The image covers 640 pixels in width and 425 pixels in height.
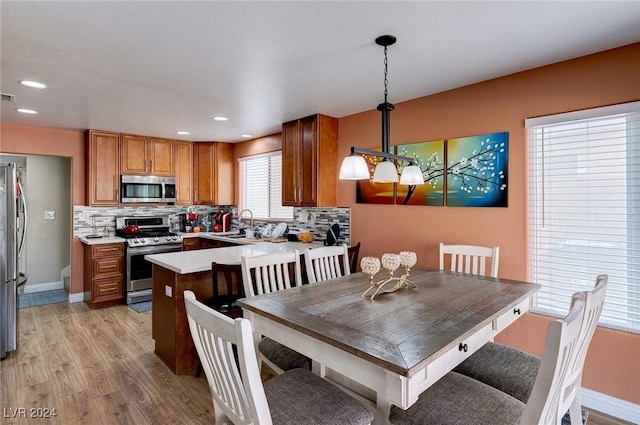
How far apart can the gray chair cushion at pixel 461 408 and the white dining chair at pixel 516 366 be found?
0.65ft

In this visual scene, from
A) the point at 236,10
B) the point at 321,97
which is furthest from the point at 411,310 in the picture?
the point at 321,97

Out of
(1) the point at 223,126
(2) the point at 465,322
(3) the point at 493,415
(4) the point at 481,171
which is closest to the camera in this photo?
(3) the point at 493,415

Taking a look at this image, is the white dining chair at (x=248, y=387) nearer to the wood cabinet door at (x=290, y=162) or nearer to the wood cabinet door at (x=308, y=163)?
the wood cabinet door at (x=308, y=163)

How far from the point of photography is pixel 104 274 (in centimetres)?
443

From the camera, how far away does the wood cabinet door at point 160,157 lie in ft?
16.8

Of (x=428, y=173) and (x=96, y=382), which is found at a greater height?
(x=428, y=173)

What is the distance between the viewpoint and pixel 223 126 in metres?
4.37

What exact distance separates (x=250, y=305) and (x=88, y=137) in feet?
13.8

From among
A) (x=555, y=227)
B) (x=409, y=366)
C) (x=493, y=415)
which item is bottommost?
(x=493, y=415)

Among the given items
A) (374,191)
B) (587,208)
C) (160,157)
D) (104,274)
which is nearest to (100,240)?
(104,274)

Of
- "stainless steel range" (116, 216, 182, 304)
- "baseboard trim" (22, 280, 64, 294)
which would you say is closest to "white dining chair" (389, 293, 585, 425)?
"stainless steel range" (116, 216, 182, 304)

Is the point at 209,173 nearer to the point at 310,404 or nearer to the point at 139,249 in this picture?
the point at 139,249

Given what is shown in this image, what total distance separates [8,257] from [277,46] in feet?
9.80

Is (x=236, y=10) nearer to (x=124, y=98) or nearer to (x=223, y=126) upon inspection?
(x=124, y=98)
